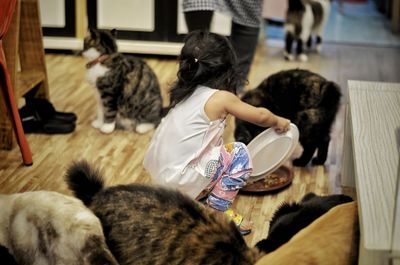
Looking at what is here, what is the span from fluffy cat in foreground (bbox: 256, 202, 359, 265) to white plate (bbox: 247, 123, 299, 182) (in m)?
0.84

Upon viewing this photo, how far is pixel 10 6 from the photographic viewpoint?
276 centimetres

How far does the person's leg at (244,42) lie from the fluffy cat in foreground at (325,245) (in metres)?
2.05

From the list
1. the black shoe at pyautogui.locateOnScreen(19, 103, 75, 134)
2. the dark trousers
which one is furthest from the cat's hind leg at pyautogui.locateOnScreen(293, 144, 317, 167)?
the black shoe at pyautogui.locateOnScreen(19, 103, 75, 134)

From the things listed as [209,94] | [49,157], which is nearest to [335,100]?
[209,94]

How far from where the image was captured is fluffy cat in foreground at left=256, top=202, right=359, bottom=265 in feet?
5.33

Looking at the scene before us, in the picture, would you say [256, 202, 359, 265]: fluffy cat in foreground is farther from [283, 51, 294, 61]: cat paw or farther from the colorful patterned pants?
[283, 51, 294, 61]: cat paw

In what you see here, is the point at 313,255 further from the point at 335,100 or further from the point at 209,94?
the point at 335,100

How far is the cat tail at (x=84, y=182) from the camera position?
2.06 m

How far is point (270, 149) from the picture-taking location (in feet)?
8.76

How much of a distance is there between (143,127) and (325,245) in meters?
1.81

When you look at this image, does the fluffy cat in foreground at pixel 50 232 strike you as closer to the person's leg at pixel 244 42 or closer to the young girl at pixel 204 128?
the young girl at pixel 204 128

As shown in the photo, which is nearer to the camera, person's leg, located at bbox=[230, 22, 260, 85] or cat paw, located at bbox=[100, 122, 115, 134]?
cat paw, located at bbox=[100, 122, 115, 134]

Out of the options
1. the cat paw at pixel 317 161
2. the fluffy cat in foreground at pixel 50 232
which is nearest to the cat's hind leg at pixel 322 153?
the cat paw at pixel 317 161

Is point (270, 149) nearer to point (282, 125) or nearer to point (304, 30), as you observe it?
point (282, 125)
